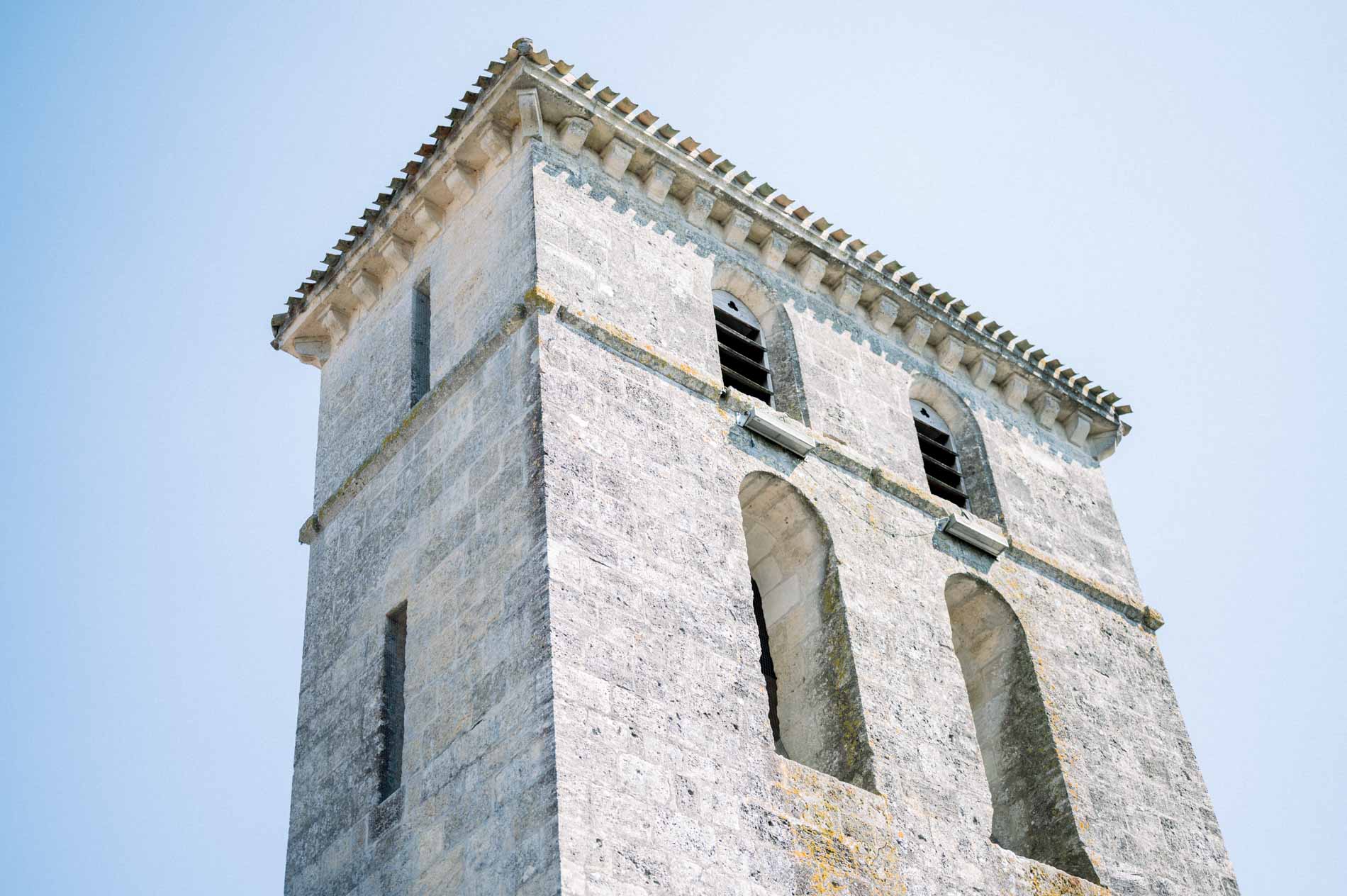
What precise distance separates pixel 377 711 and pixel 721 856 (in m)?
3.41

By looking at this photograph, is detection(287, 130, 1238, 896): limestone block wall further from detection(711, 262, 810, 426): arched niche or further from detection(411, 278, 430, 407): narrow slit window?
detection(411, 278, 430, 407): narrow slit window

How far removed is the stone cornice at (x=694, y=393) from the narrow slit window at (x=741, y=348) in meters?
0.85

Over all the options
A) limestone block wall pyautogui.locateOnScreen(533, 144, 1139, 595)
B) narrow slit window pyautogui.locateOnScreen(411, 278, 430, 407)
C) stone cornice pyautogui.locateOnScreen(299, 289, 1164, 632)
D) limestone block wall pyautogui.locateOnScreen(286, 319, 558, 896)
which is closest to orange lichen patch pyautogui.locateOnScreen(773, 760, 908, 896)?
limestone block wall pyautogui.locateOnScreen(286, 319, 558, 896)

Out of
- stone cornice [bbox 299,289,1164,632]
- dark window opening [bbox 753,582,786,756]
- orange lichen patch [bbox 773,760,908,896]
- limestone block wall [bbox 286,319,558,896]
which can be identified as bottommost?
orange lichen patch [bbox 773,760,908,896]

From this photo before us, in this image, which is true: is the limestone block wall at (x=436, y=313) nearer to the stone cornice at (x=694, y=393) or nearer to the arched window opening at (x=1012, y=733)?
the stone cornice at (x=694, y=393)

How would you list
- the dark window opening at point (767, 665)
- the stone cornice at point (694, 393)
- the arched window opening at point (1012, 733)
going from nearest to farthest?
the stone cornice at point (694, 393), the arched window opening at point (1012, 733), the dark window opening at point (767, 665)

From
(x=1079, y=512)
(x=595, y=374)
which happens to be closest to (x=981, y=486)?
(x=1079, y=512)

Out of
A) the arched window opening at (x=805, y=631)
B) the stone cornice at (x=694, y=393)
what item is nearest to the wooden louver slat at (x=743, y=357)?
the stone cornice at (x=694, y=393)

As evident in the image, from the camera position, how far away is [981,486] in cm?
1748

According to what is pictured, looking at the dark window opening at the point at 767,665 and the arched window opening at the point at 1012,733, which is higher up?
the dark window opening at the point at 767,665

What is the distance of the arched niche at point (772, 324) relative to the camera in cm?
1623

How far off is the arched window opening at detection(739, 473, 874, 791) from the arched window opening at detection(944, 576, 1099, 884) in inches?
68.4

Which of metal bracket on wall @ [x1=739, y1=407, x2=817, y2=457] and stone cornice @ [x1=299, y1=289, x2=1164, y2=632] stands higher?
stone cornice @ [x1=299, y1=289, x2=1164, y2=632]

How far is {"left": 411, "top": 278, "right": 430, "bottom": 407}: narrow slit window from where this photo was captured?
52.0 ft
